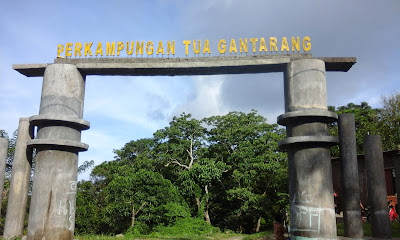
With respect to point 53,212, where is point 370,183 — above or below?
above

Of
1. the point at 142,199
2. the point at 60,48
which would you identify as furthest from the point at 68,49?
the point at 142,199

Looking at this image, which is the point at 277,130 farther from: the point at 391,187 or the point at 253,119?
the point at 391,187

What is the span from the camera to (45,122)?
414 inches

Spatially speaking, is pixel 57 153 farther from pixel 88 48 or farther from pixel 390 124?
pixel 390 124

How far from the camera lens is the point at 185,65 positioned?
10727 millimetres

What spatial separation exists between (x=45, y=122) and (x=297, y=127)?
7.62 metres

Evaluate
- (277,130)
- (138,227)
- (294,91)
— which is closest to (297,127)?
(294,91)

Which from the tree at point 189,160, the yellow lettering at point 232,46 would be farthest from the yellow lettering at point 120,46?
the tree at point 189,160

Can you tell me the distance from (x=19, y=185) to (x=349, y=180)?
1012 centimetres

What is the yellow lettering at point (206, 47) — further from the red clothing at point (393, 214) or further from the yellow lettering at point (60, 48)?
the red clothing at point (393, 214)

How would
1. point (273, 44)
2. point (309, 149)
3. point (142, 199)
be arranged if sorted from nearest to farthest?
1. point (309, 149)
2. point (273, 44)
3. point (142, 199)

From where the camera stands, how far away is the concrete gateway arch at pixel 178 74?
31.6 ft

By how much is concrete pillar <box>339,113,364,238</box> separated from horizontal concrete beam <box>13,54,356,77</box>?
80.6 inches

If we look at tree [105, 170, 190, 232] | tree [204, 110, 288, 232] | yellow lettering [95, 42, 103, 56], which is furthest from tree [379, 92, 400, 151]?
yellow lettering [95, 42, 103, 56]
